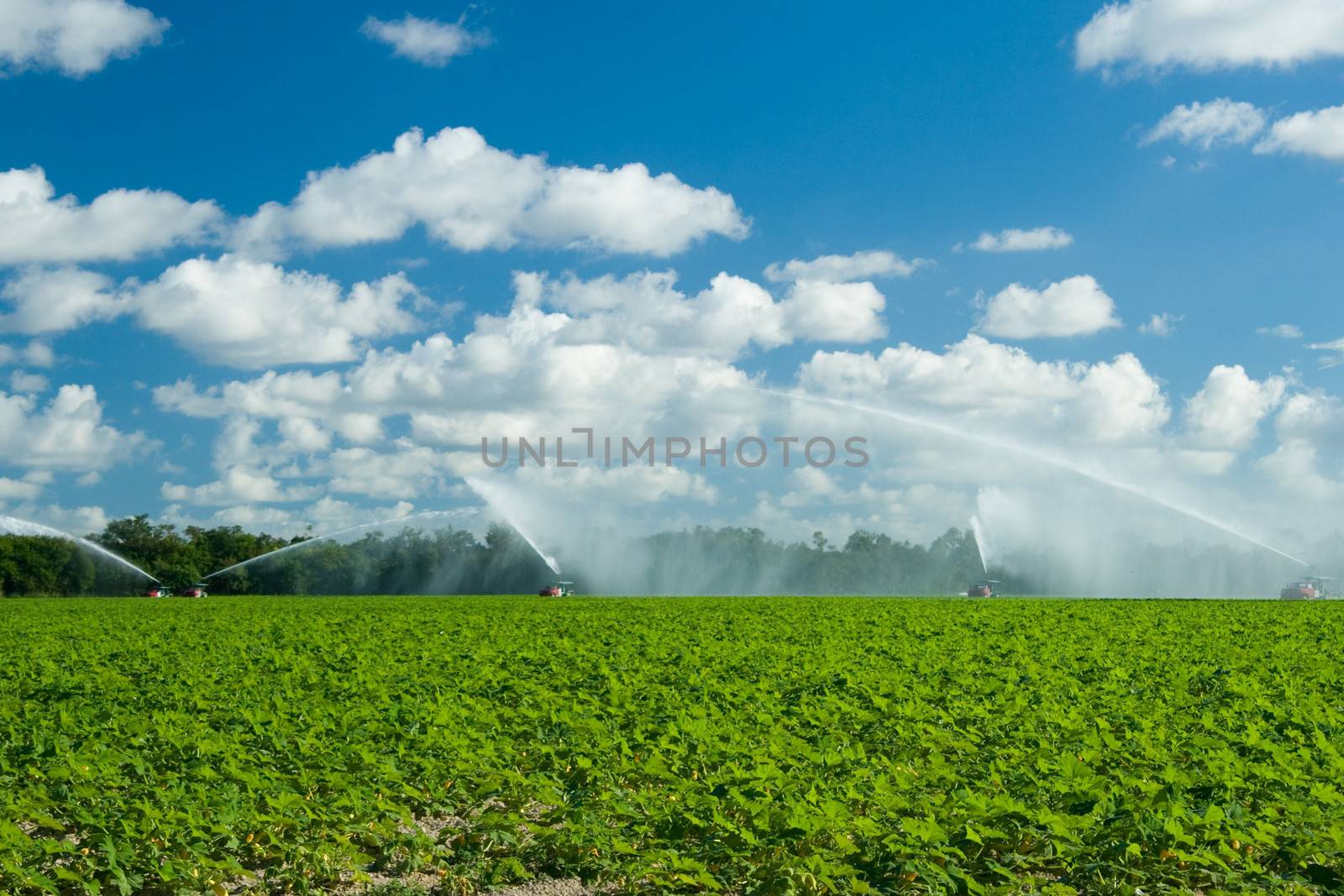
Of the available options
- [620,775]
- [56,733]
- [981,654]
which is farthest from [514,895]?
[981,654]

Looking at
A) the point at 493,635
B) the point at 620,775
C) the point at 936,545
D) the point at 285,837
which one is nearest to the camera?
the point at 285,837

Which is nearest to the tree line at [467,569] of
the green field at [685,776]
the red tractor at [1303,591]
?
the red tractor at [1303,591]

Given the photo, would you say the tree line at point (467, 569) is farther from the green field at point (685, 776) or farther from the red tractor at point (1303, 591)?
the green field at point (685, 776)

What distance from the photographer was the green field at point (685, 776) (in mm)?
7043

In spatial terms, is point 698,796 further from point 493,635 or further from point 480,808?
point 493,635

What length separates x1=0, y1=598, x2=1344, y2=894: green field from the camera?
704 centimetres

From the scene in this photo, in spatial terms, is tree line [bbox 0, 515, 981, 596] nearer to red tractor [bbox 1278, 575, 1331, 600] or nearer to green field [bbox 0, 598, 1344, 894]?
red tractor [bbox 1278, 575, 1331, 600]

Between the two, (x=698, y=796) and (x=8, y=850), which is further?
(x=698, y=796)

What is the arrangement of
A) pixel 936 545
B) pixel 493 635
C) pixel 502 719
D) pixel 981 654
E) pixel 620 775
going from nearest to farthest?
pixel 620 775 → pixel 502 719 → pixel 981 654 → pixel 493 635 → pixel 936 545

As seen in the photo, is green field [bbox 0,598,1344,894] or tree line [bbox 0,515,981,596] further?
tree line [bbox 0,515,981,596]

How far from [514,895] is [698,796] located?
56.0 inches

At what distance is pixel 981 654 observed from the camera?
1823cm

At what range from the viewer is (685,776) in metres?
9.29

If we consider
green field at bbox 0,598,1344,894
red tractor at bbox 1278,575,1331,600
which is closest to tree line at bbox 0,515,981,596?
red tractor at bbox 1278,575,1331,600
